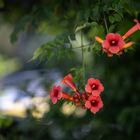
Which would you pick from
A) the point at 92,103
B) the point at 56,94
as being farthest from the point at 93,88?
the point at 56,94

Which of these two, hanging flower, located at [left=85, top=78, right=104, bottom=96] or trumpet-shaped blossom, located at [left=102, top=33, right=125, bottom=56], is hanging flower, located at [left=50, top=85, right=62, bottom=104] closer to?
hanging flower, located at [left=85, top=78, right=104, bottom=96]

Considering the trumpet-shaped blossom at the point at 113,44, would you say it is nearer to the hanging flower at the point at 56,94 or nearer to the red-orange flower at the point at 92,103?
the red-orange flower at the point at 92,103

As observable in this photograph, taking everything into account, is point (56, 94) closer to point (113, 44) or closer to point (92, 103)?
point (92, 103)

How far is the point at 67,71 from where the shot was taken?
18.0 ft

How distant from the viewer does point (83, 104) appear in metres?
2.69

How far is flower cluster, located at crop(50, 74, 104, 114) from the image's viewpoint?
260cm

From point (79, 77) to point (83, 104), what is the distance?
0.62 ft

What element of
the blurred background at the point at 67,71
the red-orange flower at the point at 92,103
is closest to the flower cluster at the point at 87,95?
the red-orange flower at the point at 92,103

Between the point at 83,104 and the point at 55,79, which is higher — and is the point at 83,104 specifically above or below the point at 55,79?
below

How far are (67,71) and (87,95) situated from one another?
9.23ft

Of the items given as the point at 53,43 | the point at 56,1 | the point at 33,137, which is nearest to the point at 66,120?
the point at 33,137

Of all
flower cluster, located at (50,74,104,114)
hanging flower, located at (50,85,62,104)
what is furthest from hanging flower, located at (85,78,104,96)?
hanging flower, located at (50,85,62,104)

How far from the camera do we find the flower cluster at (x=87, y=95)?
2.60 metres

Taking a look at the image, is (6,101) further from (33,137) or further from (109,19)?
(109,19)
